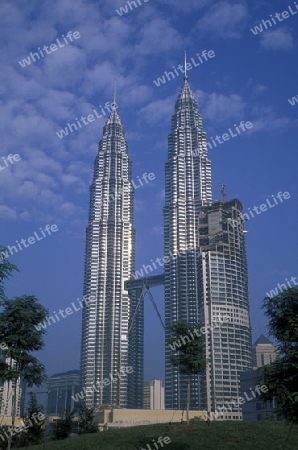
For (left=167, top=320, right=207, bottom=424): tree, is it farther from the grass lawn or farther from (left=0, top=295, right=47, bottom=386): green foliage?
(left=0, top=295, right=47, bottom=386): green foliage

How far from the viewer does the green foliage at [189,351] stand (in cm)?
4909

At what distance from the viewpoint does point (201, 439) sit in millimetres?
39531

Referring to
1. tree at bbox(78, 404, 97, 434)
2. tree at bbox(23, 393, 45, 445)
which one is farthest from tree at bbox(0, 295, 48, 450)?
tree at bbox(78, 404, 97, 434)

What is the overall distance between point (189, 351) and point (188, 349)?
220 millimetres

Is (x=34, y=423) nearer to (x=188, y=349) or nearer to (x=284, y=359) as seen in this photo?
(x=188, y=349)

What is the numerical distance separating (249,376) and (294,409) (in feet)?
477

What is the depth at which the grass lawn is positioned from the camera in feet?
125

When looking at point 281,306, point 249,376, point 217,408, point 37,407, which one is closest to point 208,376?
point 217,408

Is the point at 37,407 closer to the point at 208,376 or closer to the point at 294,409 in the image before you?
the point at 294,409

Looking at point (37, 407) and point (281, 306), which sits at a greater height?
point (281, 306)

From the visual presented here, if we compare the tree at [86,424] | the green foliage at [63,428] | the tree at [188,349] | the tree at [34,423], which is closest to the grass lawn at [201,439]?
the tree at [188,349]

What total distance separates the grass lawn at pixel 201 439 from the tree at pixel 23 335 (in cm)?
675

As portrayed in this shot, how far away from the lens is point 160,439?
39250 mm

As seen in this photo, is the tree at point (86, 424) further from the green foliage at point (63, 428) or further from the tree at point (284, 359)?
the tree at point (284, 359)
